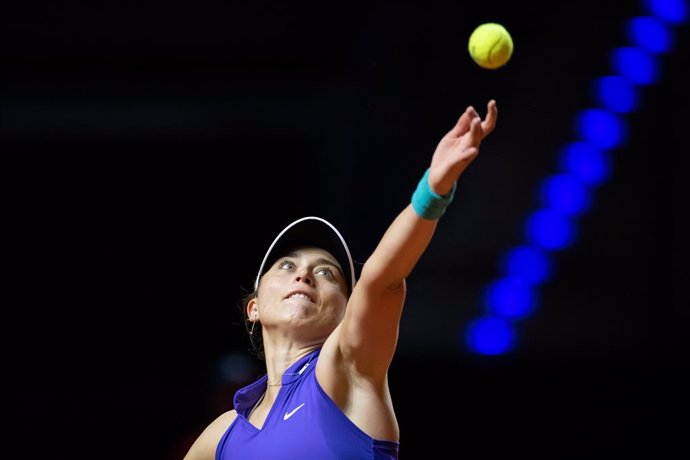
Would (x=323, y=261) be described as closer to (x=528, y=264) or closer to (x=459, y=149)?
(x=459, y=149)

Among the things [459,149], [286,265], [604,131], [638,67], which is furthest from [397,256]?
[638,67]

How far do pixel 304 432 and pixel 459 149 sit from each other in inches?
27.6

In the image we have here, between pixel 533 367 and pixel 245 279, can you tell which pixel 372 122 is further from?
pixel 533 367

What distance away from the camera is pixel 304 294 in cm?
263

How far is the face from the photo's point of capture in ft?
8.57

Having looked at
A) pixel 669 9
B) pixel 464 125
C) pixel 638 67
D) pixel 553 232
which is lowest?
pixel 464 125

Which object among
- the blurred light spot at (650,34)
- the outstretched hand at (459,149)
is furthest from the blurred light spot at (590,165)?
the outstretched hand at (459,149)

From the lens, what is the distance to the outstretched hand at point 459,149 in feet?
6.47

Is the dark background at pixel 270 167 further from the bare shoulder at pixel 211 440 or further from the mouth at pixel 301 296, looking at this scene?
the mouth at pixel 301 296

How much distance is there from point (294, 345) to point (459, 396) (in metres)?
1.29

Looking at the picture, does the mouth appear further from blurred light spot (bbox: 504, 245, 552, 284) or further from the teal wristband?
blurred light spot (bbox: 504, 245, 552, 284)

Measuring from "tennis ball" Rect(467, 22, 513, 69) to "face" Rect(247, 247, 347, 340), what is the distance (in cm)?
70

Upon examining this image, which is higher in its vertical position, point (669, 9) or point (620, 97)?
point (669, 9)

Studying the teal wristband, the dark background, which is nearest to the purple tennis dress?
the teal wristband
